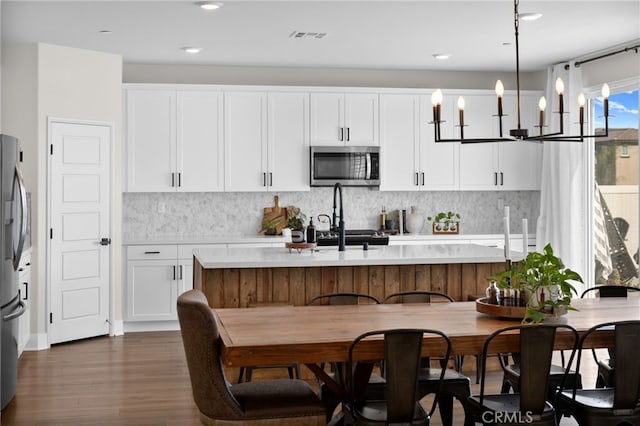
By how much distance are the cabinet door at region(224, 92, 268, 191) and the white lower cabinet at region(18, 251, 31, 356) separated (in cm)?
213

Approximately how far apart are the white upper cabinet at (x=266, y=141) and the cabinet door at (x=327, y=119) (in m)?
0.09

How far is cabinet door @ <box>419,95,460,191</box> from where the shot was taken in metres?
8.01

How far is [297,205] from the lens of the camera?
8.11m

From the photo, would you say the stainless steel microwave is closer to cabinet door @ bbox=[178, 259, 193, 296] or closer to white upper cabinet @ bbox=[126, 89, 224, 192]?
white upper cabinet @ bbox=[126, 89, 224, 192]

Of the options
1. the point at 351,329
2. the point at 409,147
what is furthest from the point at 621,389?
the point at 409,147

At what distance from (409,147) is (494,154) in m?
0.95

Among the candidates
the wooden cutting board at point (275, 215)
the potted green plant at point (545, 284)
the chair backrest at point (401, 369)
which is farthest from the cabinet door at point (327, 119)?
the chair backrest at point (401, 369)

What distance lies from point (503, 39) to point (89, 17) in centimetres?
342

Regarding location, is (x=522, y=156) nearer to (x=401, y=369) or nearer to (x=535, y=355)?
(x=535, y=355)

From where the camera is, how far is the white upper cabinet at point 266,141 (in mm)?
7672

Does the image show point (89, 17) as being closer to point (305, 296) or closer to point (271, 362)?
point (305, 296)

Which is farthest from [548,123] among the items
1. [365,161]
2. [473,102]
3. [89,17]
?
[89,17]

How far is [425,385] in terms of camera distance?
377cm

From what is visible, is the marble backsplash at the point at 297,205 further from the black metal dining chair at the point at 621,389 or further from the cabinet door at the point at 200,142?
the black metal dining chair at the point at 621,389
